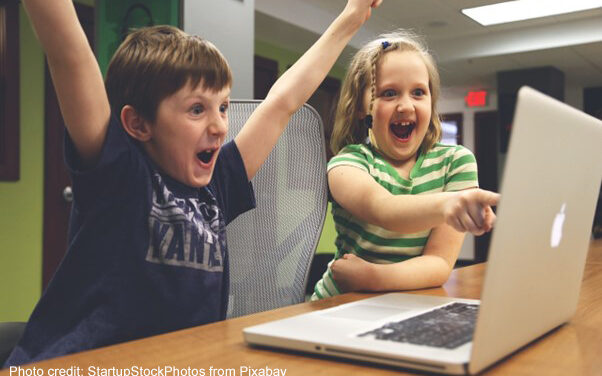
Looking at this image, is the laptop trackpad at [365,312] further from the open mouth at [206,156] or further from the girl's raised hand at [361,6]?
the girl's raised hand at [361,6]

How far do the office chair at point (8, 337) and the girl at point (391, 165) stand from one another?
1.66 ft

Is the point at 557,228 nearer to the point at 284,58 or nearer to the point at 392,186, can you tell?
the point at 392,186

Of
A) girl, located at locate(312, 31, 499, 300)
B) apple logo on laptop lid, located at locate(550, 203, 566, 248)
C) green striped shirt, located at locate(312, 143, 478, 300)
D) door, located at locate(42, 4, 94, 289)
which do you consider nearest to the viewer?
apple logo on laptop lid, located at locate(550, 203, 566, 248)

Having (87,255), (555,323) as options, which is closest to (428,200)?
(555,323)

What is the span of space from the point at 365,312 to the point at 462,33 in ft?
18.7

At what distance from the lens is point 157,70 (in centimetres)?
89

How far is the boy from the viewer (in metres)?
0.75

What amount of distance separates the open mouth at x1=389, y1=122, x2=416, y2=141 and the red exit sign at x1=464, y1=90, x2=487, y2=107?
7.21m

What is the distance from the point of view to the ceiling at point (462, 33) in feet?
16.2

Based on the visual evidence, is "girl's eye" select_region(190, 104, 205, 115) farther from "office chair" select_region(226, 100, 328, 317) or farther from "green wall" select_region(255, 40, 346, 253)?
"green wall" select_region(255, 40, 346, 253)

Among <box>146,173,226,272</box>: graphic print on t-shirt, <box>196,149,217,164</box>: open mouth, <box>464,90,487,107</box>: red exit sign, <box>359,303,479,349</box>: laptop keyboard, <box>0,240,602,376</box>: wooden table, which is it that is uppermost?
<box>464,90,487,107</box>: red exit sign

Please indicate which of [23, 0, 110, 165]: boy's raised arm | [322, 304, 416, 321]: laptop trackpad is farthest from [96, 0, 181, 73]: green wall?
[322, 304, 416, 321]: laptop trackpad

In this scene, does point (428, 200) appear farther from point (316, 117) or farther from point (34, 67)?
point (34, 67)

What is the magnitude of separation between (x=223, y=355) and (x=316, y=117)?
784 millimetres
